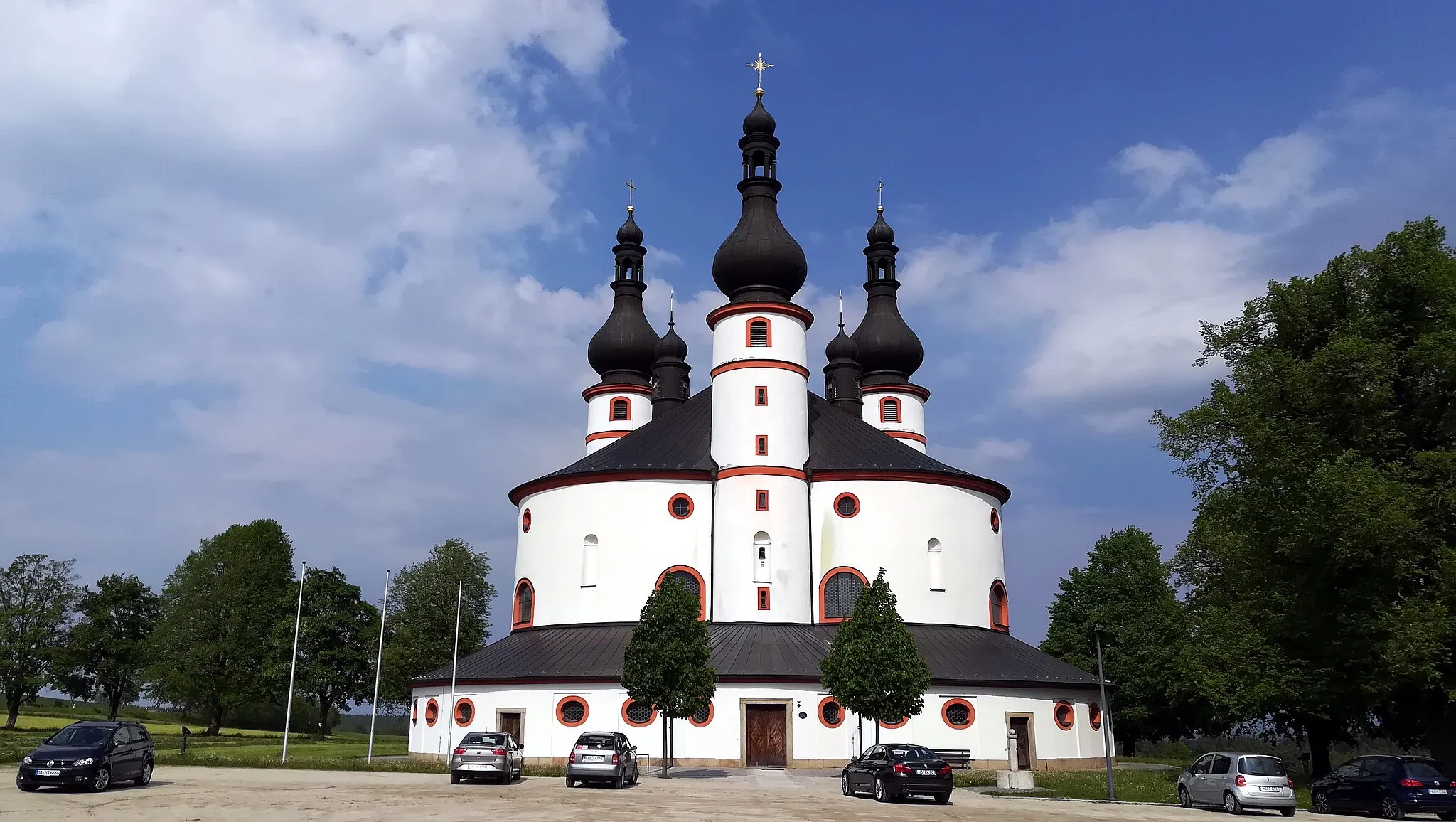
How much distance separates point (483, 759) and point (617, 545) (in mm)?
15339

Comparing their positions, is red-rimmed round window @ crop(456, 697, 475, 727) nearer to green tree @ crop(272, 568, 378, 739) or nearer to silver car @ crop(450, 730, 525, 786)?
silver car @ crop(450, 730, 525, 786)

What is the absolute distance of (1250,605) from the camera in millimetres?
29312

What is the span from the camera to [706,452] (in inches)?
1667

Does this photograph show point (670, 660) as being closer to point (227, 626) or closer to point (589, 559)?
point (589, 559)

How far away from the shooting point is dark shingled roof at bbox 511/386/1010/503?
41.2 m

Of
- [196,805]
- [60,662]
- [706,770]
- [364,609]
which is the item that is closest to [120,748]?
[196,805]

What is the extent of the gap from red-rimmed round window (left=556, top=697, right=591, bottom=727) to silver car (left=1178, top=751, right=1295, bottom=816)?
19.2 metres

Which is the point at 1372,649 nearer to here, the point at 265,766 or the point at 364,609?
the point at 265,766

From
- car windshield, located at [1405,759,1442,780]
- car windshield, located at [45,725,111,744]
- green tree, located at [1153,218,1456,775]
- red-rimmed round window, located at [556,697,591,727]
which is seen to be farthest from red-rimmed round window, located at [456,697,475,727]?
car windshield, located at [1405,759,1442,780]

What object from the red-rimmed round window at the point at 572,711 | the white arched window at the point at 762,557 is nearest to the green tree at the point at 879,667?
the white arched window at the point at 762,557

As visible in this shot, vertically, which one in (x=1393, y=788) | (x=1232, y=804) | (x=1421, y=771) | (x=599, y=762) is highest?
(x=1421, y=771)

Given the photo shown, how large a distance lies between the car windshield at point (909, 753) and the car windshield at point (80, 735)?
15935 millimetres

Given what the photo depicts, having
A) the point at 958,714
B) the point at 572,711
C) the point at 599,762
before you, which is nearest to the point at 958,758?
the point at 958,714

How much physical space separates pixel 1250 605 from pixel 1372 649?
3.52m
